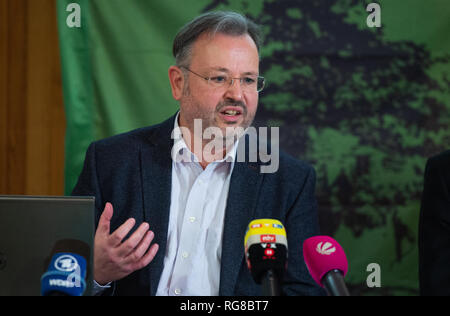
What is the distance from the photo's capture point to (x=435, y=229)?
1.66 m

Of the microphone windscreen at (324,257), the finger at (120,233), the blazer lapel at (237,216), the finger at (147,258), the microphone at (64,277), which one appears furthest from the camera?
the blazer lapel at (237,216)

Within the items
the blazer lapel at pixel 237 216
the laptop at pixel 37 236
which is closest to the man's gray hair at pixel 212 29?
the blazer lapel at pixel 237 216

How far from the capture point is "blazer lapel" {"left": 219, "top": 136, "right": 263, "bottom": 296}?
1.64 m

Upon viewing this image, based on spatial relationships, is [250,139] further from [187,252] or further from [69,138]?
[69,138]

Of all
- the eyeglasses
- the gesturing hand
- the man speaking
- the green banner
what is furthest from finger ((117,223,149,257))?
the green banner

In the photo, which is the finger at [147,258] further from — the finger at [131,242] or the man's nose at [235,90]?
the man's nose at [235,90]

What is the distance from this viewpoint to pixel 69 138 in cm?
218

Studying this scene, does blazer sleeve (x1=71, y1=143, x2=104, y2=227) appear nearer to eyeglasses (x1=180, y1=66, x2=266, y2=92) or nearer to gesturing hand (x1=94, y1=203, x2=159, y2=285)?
gesturing hand (x1=94, y1=203, x2=159, y2=285)

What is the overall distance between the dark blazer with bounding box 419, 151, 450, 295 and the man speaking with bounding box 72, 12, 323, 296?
0.35 m

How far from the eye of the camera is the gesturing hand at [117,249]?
139 cm

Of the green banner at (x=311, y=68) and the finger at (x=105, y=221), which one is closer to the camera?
the finger at (x=105, y=221)

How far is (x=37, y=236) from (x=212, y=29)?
1012 mm

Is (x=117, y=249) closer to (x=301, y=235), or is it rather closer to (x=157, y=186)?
(x=157, y=186)

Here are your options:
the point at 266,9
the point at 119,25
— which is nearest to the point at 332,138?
the point at 266,9
